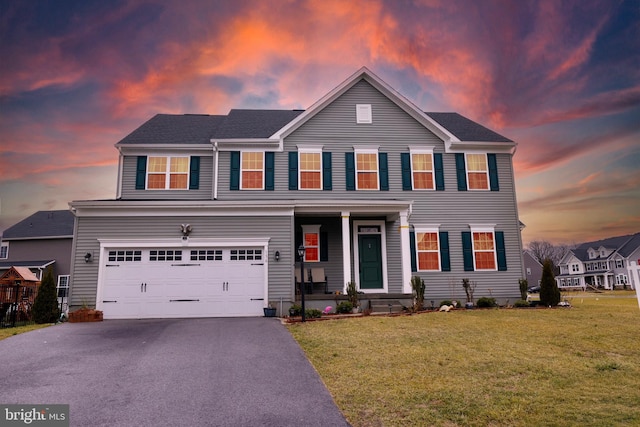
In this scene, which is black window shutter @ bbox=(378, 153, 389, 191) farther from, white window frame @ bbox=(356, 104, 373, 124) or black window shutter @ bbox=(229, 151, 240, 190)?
black window shutter @ bbox=(229, 151, 240, 190)

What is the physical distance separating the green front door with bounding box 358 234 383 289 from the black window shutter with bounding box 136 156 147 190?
9.16m

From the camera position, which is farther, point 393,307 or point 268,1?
point 268,1

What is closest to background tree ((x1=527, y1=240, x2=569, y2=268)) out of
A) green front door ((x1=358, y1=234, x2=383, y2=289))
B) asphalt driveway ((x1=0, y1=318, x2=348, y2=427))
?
green front door ((x1=358, y1=234, x2=383, y2=289))

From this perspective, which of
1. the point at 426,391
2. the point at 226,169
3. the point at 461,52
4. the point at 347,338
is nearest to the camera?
the point at 426,391

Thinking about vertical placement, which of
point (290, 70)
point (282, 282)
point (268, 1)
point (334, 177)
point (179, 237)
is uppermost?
point (268, 1)

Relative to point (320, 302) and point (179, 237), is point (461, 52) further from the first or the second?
point (179, 237)

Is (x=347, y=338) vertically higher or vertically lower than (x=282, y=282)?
lower

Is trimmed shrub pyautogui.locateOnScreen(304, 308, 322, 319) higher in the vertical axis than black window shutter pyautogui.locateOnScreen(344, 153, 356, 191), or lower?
lower

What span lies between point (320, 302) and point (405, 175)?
670cm

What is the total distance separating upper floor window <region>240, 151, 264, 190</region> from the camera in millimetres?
16781

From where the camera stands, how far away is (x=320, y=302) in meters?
13.9

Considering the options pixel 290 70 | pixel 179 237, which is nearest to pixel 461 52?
pixel 290 70

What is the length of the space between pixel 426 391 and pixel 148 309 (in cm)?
1074

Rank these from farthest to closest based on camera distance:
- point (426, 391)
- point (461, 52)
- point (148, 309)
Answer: point (461, 52)
point (148, 309)
point (426, 391)
